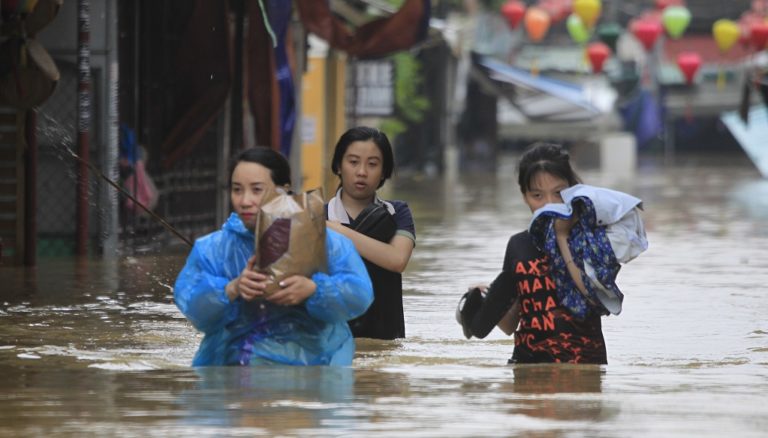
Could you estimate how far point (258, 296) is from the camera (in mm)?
6039

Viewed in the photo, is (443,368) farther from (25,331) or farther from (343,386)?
(25,331)

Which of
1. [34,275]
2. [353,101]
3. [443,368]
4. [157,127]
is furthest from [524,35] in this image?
[443,368]

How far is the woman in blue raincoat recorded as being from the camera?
6090 mm

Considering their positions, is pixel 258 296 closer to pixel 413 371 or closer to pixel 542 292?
pixel 542 292

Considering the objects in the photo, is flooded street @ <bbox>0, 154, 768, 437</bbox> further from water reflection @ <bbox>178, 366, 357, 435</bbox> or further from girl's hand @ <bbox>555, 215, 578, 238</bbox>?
girl's hand @ <bbox>555, 215, 578, 238</bbox>

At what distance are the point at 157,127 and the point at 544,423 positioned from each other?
11.9m

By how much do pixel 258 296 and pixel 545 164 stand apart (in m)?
1.57

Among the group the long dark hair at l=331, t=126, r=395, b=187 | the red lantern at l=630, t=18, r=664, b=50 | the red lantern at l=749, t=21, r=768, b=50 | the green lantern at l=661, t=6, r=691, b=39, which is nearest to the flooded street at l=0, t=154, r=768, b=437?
the long dark hair at l=331, t=126, r=395, b=187

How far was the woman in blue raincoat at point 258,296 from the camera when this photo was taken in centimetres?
609

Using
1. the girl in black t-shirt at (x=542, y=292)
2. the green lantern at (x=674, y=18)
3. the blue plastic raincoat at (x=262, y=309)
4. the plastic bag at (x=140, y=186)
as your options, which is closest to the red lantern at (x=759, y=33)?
the green lantern at (x=674, y=18)

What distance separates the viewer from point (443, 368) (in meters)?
7.68

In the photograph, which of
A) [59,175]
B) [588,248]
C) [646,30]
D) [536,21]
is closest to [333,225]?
[588,248]

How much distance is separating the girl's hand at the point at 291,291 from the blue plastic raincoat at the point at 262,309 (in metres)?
0.08

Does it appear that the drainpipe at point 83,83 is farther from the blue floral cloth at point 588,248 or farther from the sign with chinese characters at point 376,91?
the sign with chinese characters at point 376,91
